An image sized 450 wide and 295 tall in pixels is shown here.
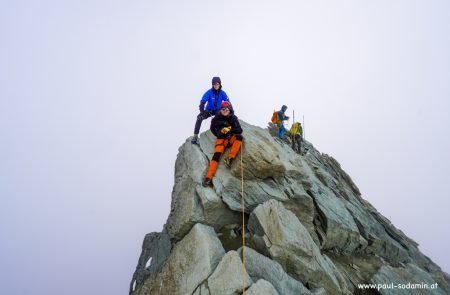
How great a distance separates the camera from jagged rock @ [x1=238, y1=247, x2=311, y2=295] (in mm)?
9031

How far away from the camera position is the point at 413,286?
578 inches

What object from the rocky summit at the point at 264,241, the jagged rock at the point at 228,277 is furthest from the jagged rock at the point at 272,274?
the jagged rock at the point at 228,277

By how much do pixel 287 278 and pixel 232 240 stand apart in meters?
2.81

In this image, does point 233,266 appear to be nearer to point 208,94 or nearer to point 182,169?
point 182,169

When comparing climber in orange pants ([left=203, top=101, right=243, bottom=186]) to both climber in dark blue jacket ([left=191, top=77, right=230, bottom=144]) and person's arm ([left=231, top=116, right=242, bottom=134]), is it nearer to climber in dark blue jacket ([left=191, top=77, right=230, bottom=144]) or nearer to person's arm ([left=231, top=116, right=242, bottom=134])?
person's arm ([left=231, top=116, right=242, bottom=134])

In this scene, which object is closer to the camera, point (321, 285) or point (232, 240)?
point (321, 285)

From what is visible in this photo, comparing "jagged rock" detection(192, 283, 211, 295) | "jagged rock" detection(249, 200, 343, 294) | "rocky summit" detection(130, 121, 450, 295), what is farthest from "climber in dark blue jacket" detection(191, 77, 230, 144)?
"jagged rock" detection(192, 283, 211, 295)

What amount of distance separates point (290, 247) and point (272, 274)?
5.36ft

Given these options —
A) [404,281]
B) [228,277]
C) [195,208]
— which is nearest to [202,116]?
[195,208]

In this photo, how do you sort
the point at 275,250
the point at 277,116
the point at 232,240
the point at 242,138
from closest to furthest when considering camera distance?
the point at 275,250, the point at 232,240, the point at 242,138, the point at 277,116

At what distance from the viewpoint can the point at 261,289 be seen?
805 cm

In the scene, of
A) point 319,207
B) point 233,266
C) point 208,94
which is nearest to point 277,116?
point 208,94

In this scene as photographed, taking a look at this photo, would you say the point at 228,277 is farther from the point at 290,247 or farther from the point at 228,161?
the point at 228,161

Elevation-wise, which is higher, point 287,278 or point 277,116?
point 277,116
